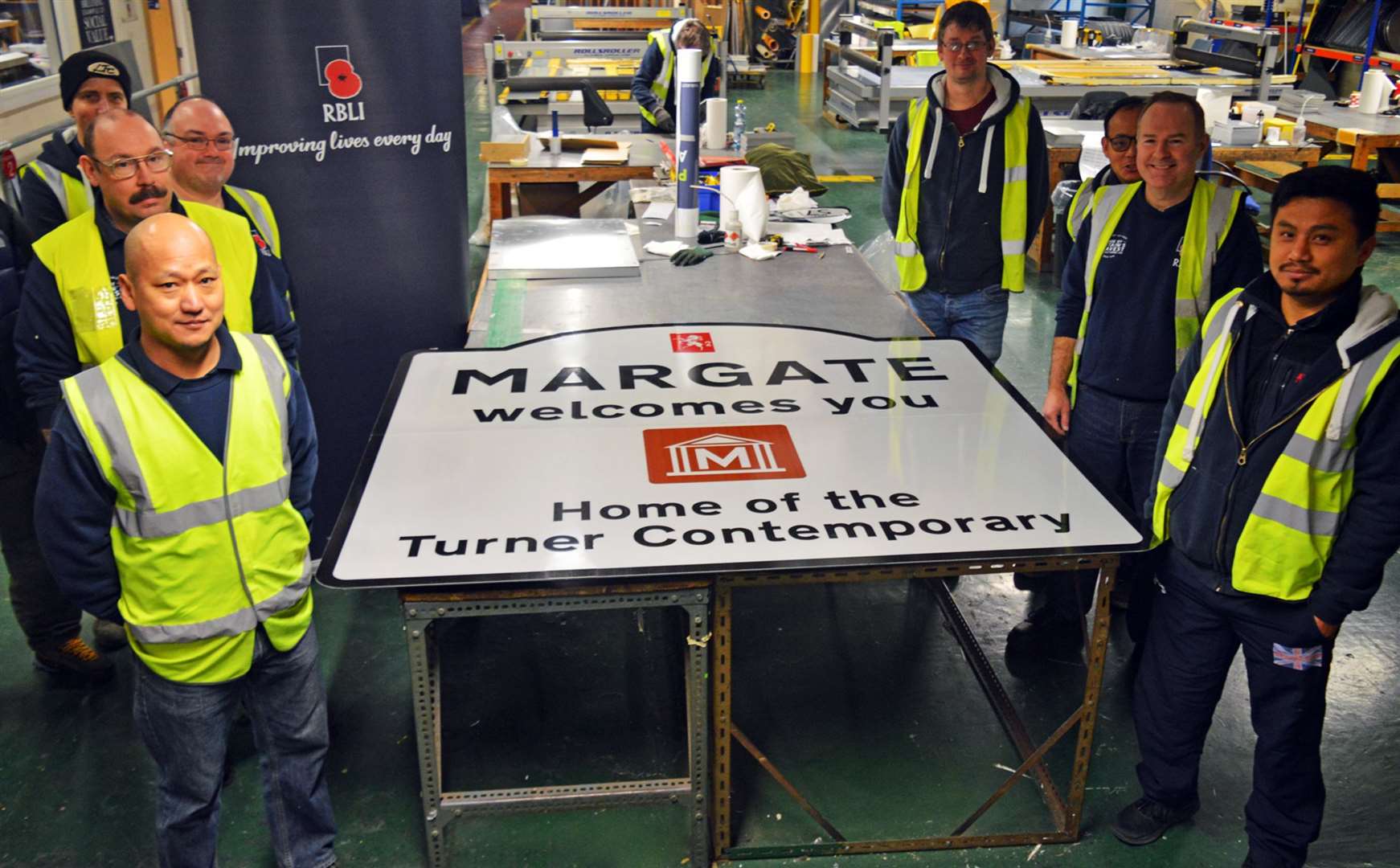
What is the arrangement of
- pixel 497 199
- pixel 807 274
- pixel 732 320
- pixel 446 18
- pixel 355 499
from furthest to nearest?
pixel 497 199 → pixel 807 274 → pixel 732 320 → pixel 446 18 → pixel 355 499

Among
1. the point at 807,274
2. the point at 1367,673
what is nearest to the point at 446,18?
the point at 807,274

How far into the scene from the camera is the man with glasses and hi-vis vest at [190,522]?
2152 mm

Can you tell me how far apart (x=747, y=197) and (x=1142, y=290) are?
6.49 ft

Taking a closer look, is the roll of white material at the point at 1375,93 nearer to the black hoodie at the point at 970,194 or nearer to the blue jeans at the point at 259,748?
the black hoodie at the point at 970,194

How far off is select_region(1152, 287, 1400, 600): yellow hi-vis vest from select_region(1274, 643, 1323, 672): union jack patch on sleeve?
13 centimetres

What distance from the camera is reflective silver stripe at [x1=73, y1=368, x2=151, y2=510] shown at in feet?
7.01

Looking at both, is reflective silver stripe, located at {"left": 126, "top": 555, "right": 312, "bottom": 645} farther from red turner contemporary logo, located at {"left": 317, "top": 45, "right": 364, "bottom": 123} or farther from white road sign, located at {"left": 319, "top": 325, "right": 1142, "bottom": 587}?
red turner contemporary logo, located at {"left": 317, "top": 45, "right": 364, "bottom": 123}

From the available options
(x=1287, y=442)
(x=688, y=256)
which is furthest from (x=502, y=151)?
(x=1287, y=442)

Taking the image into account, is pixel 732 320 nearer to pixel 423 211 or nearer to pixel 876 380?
pixel 876 380

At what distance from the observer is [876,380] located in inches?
133

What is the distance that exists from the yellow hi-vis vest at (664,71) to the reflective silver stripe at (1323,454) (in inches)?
213

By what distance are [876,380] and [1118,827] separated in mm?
1350

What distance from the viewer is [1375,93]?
7.93 m

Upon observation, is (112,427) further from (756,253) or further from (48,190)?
(756,253)
